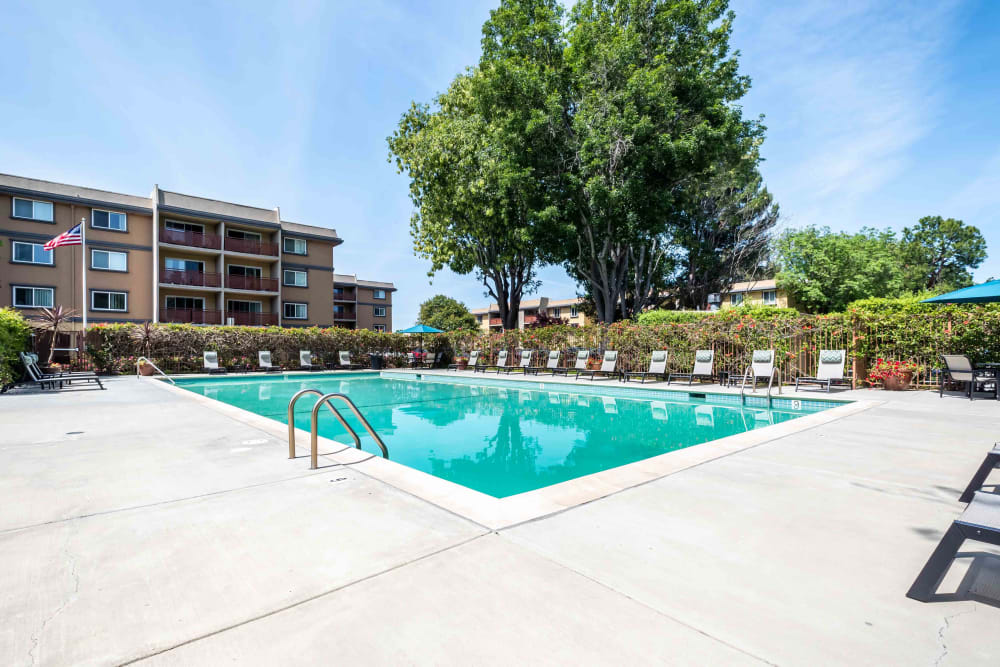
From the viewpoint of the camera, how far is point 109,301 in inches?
951

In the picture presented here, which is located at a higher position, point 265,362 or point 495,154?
point 495,154

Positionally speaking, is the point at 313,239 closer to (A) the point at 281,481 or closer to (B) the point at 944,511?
(A) the point at 281,481

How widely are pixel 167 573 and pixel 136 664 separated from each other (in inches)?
29.1

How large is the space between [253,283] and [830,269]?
3669 centimetres

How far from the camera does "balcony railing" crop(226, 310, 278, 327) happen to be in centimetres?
2779

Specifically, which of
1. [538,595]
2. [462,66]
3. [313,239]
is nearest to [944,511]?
[538,595]

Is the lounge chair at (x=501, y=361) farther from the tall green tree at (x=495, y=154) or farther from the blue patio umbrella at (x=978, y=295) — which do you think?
the blue patio umbrella at (x=978, y=295)

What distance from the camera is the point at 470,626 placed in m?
1.73

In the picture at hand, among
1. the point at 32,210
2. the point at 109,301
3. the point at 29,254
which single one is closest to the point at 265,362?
the point at 109,301

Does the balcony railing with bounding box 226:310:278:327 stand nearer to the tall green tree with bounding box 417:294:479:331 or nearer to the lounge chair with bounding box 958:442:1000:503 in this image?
the tall green tree with bounding box 417:294:479:331

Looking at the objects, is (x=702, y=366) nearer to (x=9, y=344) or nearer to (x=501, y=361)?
(x=501, y=361)

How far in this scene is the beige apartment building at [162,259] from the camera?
22219mm

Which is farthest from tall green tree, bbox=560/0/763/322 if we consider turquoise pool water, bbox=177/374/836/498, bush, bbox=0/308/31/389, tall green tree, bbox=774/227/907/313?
bush, bbox=0/308/31/389

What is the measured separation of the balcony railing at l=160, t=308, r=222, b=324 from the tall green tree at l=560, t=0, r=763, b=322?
69.7ft
